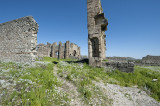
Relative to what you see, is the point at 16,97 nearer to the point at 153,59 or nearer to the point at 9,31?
the point at 9,31

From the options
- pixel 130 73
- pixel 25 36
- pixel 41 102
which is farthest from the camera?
pixel 25 36

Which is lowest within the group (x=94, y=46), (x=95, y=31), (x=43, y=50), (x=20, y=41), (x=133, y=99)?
(x=133, y=99)

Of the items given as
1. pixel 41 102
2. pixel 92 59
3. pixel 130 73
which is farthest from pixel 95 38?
pixel 41 102

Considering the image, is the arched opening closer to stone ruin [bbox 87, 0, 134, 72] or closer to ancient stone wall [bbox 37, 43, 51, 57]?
stone ruin [bbox 87, 0, 134, 72]

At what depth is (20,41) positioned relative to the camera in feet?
28.9

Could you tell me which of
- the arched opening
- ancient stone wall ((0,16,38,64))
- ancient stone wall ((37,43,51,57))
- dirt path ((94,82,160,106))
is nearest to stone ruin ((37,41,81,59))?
ancient stone wall ((37,43,51,57))

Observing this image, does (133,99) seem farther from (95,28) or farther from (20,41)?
(20,41)

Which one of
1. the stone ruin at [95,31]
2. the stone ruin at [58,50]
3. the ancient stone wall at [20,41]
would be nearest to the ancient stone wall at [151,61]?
the stone ruin at [95,31]

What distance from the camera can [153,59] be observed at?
20328 mm

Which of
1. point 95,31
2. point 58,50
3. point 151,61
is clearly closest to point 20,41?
point 95,31

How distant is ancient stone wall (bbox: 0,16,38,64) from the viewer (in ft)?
27.7

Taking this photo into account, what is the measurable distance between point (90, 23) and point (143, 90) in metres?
8.23

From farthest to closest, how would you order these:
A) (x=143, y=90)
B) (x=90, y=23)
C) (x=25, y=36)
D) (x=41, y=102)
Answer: (x=90, y=23)
(x=25, y=36)
(x=143, y=90)
(x=41, y=102)

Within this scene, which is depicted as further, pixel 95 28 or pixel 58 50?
pixel 58 50
